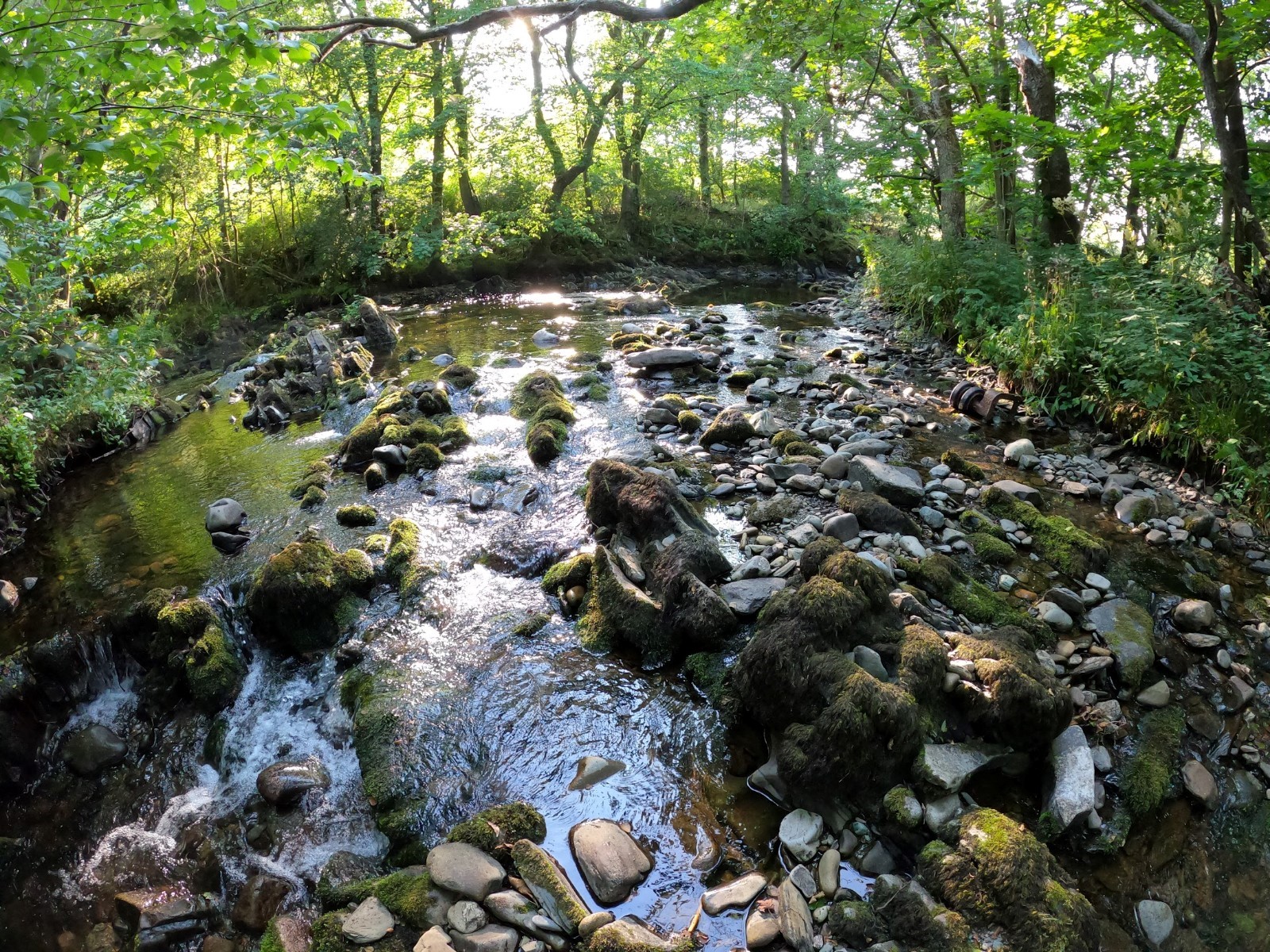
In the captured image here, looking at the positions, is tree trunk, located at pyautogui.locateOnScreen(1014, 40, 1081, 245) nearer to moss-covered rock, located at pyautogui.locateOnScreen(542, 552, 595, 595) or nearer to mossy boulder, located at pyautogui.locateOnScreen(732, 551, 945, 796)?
mossy boulder, located at pyautogui.locateOnScreen(732, 551, 945, 796)

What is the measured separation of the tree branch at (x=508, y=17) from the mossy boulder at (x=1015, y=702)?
5035mm

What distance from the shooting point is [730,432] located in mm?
8570

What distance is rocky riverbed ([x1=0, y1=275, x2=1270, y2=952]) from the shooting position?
3318mm

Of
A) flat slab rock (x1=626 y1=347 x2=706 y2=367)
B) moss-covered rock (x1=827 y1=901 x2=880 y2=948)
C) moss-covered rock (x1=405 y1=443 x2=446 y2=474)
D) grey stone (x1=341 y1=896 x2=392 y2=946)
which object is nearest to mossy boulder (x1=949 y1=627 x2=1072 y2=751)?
moss-covered rock (x1=827 y1=901 x2=880 y2=948)

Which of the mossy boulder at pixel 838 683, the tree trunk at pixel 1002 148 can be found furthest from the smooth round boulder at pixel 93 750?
the tree trunk at pixel 1002 148

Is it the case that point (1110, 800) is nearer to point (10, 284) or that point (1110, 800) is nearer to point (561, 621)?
point (561, 621)

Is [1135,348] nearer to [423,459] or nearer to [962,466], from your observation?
[962,466]

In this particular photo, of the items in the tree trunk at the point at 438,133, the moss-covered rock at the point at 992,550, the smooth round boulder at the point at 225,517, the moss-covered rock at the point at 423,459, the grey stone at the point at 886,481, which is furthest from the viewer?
the tree trunk at the point at 438,133

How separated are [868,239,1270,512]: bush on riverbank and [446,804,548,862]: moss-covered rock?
21.8ft

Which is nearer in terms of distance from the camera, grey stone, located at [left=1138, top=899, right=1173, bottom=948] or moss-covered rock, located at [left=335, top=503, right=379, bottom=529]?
grey stone, located at [left=1138, top=899, right=1173, bottom=948]

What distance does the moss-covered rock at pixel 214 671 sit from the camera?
17.0 feet

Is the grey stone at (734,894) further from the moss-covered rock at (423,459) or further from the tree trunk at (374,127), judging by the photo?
the tree trunk at (374,127)

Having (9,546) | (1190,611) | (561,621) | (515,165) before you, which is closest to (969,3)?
(1190,611)

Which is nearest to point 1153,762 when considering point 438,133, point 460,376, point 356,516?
point 356,516
